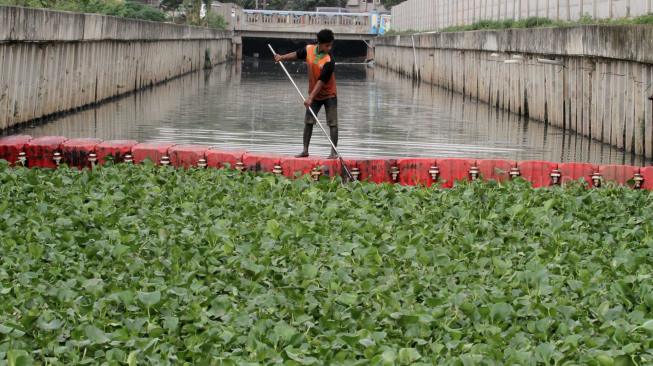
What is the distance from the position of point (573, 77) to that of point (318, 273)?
19108mm

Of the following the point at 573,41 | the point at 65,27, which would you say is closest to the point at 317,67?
the point at 573,41

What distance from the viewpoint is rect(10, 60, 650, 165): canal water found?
24.7 meters

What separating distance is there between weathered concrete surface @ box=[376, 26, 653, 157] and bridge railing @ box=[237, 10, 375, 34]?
39267 mm

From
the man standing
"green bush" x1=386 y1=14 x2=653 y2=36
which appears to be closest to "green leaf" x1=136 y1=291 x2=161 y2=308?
the man standing

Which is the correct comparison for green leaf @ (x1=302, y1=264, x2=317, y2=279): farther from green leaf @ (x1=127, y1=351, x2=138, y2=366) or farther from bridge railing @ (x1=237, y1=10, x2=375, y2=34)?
bridge railing @ (x1=237, y1=10, x2=375, y2=34)

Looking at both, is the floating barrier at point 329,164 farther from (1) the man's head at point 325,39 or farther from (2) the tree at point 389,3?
(2) the tree at point 389,3

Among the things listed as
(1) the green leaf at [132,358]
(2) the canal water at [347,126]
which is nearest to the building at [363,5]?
(2) the canal water at [347,126]

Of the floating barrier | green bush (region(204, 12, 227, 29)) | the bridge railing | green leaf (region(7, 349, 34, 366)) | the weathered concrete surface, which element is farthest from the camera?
the bridge railing

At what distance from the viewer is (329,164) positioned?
17.4 meters

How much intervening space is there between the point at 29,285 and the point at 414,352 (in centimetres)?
Result: 325

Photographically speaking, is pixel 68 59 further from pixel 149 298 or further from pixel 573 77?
pixel 149 298

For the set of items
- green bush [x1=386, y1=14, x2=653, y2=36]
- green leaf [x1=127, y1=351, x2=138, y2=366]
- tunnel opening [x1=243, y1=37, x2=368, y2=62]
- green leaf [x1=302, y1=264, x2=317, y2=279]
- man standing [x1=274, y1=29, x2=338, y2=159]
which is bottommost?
green leaf [x1=127, y1=351, x2=138, y2=366]

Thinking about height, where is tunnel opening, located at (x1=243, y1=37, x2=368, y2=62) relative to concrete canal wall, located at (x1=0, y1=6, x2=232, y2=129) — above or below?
above

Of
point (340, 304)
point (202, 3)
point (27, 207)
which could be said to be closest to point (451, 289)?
point (340, 304)
